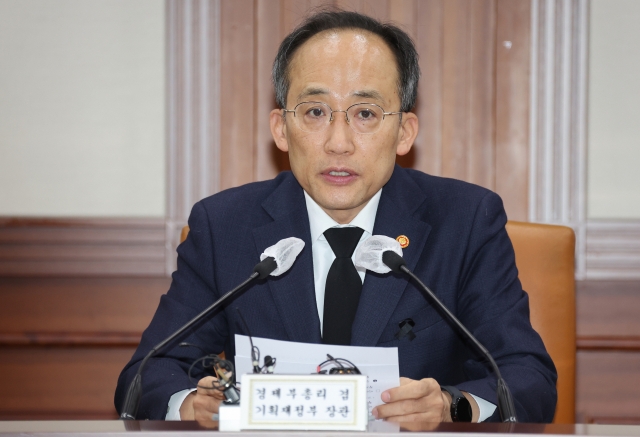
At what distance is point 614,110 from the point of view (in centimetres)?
262

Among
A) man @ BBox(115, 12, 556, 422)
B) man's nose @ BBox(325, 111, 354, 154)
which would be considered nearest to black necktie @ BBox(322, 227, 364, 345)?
man @ BBox(115, 12, 556, 422)

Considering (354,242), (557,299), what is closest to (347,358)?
(354,242)

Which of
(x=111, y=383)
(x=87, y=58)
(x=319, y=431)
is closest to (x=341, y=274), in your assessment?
(x=319, y=431)

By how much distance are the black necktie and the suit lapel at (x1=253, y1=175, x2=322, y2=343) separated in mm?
32

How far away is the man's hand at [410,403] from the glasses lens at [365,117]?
72 centimetres

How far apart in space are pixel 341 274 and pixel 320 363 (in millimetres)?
532

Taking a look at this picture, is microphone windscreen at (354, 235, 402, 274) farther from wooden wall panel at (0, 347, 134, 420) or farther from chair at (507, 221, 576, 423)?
wooden wall panel at (0, 347, 134, 420)

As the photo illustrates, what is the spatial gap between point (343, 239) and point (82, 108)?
1.35 m

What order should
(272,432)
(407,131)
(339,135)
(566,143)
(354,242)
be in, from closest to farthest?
(272,432) < (339,135) < (354,242) < (407,131) < (566,143)

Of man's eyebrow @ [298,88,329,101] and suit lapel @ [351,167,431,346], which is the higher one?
man's eyebrow @ [298,88,329,101]

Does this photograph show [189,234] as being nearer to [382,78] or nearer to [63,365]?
[382,78]

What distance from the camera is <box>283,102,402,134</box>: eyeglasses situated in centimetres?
181

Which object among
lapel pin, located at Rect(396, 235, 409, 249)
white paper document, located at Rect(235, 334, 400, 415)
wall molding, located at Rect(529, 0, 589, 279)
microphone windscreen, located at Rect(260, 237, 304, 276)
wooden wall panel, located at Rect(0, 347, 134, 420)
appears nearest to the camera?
white paper document, located at Rect(235, 334, 400, 415)

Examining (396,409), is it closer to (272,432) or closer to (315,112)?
(272,432)
